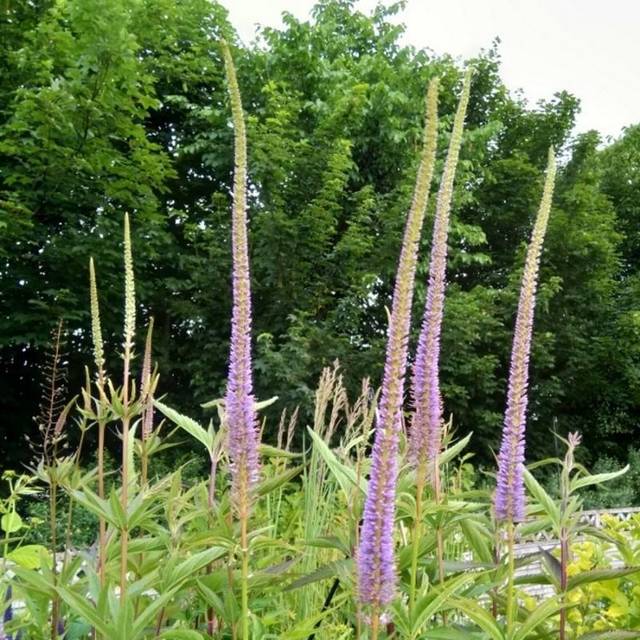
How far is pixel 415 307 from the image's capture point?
11664 millimetres

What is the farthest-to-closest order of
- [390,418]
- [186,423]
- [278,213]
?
[278,213] → [186,423] → [390,418]

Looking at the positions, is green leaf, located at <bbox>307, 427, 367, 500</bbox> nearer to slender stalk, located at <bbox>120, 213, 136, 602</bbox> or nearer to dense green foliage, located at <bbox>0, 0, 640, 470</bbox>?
slender stalk, located at <bbox>120, 213, 136, 602</bbox>

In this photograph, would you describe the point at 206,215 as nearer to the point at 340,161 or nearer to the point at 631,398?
the point at 340,161

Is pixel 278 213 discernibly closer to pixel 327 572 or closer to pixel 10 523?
pixel 10 523

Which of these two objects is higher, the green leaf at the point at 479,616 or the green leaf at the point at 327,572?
the green leaf at the point at 327,572

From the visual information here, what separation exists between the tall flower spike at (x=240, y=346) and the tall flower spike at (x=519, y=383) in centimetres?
49

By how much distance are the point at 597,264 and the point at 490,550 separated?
535 inches

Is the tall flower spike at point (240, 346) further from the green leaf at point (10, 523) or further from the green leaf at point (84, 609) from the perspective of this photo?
the green leaf at point (10, 523)

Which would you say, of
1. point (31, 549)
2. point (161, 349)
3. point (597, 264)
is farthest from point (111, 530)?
point (597, 264)

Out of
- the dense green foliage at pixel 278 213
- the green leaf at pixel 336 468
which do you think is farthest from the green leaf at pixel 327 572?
the dense green foliage at pixel 278 213

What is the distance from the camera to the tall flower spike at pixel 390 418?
3.41 ft

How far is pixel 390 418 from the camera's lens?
110 centimetres

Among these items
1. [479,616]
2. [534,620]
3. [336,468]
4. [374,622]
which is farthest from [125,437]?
[534,620]

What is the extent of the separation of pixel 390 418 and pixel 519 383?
14.9 inches
